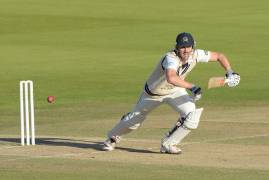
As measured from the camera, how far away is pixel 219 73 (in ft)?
96.6

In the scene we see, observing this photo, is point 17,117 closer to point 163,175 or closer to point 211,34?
point 163,175

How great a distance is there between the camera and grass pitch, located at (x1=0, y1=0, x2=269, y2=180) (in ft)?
45.2

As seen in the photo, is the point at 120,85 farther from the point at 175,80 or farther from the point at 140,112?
the point at 175,80

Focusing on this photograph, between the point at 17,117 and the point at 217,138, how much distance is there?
5.64 m

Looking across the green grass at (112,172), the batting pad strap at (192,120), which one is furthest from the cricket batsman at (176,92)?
the green grass at (112,172)

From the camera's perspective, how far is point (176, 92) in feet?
48.8

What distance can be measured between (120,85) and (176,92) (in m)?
11.8

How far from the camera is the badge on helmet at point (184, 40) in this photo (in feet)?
46.5

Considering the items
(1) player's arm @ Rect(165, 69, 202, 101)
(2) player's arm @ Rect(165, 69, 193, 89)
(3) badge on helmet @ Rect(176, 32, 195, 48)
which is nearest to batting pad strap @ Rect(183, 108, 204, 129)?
(1) player's arm @ Rect(165, 69, 202, 101)

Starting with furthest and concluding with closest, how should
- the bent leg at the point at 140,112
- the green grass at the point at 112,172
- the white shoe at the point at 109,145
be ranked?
the white shoe at the point at 109,145, the bent leg at the point at 140,112, the green grass at the point at 112,172

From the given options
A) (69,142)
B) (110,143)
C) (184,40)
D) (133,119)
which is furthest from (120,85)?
(184,40)

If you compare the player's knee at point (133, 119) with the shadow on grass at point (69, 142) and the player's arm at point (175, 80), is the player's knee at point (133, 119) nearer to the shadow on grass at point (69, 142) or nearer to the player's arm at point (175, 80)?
the shadow on grass at point (69, 142)

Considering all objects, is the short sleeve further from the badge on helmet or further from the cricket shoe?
the cricket shoe

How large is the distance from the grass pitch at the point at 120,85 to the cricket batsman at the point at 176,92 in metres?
0.28
